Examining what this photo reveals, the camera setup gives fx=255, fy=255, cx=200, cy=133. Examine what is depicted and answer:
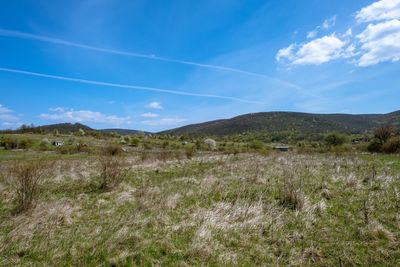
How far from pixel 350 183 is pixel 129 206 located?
7.68 metres

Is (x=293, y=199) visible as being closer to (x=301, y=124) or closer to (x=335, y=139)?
(x=335, y=139)

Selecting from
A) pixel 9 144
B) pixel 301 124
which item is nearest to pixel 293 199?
A: pixel 9 144

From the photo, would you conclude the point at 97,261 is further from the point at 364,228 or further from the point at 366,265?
the point at 364,228

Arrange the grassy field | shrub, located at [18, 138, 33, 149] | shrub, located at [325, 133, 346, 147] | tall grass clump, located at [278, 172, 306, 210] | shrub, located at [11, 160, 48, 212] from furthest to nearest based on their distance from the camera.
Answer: shrub, located at [325, 133, 346, 147], shrub, located at [18, 138, 33, 149], shrub, located at [11, 160, 48, 212], tall grass clump, located at [278, 172, 306, 210], the grassy field

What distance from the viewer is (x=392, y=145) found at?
28.0 metres

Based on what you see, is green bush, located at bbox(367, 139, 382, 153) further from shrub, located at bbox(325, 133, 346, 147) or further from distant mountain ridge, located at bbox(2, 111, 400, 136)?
distant mountain ridge, located at bbox(2, 111, 400, 136)

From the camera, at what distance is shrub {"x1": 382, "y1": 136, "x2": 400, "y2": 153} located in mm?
27319

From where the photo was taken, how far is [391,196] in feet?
24.5

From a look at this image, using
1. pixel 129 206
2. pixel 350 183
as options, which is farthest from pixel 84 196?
pixel 350 183

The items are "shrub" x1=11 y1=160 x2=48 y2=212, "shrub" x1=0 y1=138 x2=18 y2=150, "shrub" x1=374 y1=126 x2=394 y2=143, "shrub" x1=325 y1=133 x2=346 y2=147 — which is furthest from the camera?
"shrub" x1=325 y1=133 x2=346 y2=147

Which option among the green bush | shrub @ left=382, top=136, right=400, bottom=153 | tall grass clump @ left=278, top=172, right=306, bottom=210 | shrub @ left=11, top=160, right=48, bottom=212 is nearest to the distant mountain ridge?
the green bush

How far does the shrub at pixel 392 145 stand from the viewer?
27.3 metres

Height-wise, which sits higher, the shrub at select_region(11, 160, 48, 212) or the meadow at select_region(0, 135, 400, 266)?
the shrub at select_region(11, 160, 48, 212)

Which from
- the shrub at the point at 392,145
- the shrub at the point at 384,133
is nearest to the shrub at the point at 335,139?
the shrub at the point at 384,133
